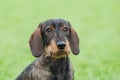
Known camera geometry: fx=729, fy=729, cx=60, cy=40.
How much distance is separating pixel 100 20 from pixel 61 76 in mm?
15677

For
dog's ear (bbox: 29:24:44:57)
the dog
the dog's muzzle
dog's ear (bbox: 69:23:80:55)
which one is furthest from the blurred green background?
the dog's muzzle

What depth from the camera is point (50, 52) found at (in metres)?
11.1

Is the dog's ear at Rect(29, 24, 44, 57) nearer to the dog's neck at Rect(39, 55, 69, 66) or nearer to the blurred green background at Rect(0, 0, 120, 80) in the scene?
the dog's neck at Rect(39, 55, 69, 66)

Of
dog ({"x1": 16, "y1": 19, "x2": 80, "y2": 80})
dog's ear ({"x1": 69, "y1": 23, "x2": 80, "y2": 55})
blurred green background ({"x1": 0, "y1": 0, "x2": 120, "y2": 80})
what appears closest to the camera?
dog ({"x1": 16, "y1": 19, "x2": 80, "y2": 80})

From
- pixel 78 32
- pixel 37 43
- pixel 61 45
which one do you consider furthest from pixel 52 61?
pixel 78 32

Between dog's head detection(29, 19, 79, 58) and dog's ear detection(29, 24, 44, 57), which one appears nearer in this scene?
dog's head detection(29, 19, 79, 58)

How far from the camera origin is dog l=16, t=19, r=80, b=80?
11.2 metres

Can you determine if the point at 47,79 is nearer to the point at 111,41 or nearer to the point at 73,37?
the point at 73,37

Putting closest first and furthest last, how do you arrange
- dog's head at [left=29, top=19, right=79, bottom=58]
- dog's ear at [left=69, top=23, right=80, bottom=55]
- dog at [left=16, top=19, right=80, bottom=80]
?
dog's head at [left=29, top=19, right=79, bottom=58] < dog at [left=16, top=19, right=80, bottom=80] < dog's ear at [left=69, top=23, right=80, bottom=55]

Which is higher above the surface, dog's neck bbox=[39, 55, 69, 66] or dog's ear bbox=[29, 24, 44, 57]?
dog's ear bbox=[29, 24, 44, 57]

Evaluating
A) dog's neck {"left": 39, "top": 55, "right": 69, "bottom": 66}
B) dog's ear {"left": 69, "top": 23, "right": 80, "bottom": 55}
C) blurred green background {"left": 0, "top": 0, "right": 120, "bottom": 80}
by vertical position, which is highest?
dog's ear {"left": 69, "top": 23, "right": 80, "bottom": 55}

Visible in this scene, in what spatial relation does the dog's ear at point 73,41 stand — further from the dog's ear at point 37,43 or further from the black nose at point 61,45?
the black nose at point 61,45

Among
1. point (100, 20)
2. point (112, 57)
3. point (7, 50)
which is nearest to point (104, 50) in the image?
point (112, 57)

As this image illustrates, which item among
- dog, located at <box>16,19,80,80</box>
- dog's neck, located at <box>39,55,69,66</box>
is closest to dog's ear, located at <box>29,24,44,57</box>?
dog, located at <box>16,19,80,80</box>
